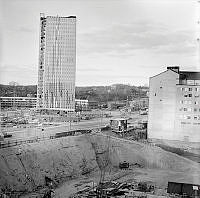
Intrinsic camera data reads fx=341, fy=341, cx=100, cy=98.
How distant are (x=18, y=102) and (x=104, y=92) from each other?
1.79 meters

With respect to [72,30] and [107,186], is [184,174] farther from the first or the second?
[72,30]

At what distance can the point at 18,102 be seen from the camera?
6.53m

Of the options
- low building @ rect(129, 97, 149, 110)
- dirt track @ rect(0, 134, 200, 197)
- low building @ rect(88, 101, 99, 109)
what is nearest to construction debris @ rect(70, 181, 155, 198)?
dirt track @ rect(0, 134, 200, 197)

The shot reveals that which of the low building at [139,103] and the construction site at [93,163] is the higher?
the low building at [139,103]

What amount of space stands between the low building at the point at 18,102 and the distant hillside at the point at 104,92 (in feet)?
0.31

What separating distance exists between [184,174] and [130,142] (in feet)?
4.62

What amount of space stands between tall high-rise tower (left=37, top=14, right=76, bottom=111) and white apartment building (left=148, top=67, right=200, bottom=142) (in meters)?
1.73

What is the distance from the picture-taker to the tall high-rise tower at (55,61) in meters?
6.55

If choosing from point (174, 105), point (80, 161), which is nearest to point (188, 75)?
point (174, 105)

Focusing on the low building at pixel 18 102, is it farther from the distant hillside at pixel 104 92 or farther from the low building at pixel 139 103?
the low building at pixel 139 103

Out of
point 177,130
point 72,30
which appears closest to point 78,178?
point 177,130

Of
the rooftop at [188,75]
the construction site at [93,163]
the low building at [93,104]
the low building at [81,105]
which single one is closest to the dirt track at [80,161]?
the construction site at [93,163]

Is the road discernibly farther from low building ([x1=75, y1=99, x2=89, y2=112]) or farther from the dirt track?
the dirt track

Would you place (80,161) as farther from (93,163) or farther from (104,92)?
(104,92)
